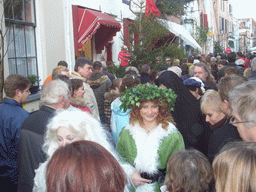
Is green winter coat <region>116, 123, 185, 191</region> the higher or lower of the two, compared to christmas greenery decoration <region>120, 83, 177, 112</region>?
lower

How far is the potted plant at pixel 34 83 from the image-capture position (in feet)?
22.5

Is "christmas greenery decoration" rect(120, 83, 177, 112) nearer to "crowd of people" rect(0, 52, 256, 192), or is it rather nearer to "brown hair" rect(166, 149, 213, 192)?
"crowd of people" rect(0, 52, 256, 192)

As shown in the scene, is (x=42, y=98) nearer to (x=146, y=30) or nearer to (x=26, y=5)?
(x=26, y=5)

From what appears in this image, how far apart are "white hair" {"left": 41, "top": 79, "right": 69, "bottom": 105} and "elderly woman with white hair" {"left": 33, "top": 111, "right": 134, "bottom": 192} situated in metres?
0.86

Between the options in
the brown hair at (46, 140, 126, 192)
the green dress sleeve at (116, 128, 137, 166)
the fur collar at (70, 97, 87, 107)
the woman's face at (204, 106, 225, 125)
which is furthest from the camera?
the fur collar at (70, 97, 87, 107)

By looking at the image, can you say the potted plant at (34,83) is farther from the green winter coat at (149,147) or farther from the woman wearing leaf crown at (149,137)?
the green winter coat at (149,147)

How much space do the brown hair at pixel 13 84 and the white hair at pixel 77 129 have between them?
1512 millimetres

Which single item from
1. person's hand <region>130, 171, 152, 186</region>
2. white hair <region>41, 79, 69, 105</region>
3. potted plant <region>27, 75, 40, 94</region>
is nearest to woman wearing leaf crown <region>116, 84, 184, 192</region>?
person's hand <region>130, 171, 152, 186</region>

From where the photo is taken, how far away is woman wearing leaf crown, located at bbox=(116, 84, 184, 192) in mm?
3055

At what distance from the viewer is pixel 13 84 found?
3857 mm

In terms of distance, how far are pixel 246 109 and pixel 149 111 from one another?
4.20 feet

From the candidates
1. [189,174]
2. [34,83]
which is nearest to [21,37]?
[34,83]

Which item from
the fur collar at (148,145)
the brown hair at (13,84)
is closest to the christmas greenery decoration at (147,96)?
the fur collar at (148,145)

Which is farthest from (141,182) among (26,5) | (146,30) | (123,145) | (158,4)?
(158,4)
